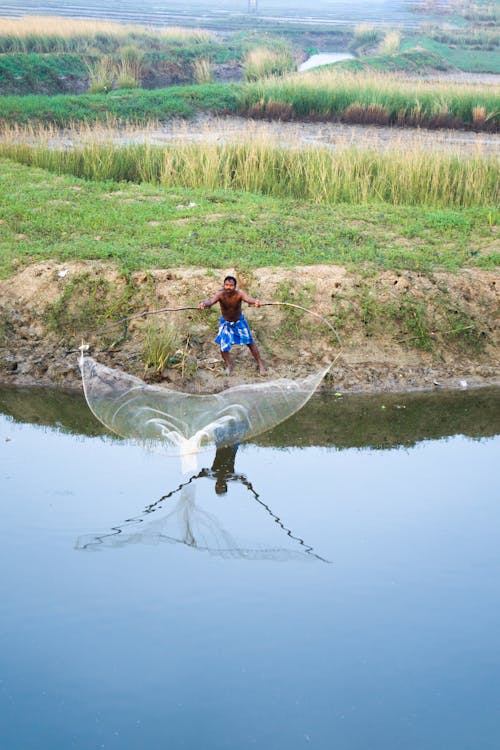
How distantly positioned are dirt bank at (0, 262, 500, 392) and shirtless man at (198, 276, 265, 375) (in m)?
0.39

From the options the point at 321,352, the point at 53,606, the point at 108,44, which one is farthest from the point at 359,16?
the point at 53,606

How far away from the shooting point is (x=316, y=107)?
75.2ft

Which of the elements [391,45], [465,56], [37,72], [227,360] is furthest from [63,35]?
[227,360]

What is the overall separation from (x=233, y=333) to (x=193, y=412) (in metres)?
1.29

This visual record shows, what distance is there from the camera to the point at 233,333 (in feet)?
28.3

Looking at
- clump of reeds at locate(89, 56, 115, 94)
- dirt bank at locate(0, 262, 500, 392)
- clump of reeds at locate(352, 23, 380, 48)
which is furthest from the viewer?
clump of reeds at locate(352, 23, 380, 48)

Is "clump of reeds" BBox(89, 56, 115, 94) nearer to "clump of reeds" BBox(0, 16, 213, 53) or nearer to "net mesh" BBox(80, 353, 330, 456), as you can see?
"clump of reeds" BBox(0, 16, 213, 53)


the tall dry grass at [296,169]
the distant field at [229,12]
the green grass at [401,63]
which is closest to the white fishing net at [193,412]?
the tall dry grass at [296,169]

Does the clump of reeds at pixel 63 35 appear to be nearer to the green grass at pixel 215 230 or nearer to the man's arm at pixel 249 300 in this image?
the green grass at pixel 215 230

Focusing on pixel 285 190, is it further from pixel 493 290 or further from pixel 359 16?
pixel 359 16

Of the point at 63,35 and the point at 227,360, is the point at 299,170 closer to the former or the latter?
the point at 227,360

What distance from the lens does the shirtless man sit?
8.30m

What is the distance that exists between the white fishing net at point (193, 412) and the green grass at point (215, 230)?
8.14ft

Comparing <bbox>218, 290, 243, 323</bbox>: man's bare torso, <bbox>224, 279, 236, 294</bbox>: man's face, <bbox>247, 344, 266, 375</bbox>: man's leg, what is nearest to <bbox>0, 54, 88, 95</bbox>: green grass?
<bbox>247, 344, 266, 375</bbox>: man's leg
